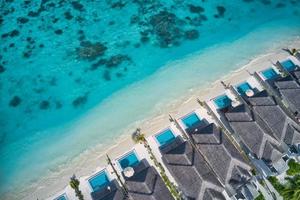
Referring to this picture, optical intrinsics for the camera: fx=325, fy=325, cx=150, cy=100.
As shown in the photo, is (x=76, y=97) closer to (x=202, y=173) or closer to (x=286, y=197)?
(x=202, y=173)

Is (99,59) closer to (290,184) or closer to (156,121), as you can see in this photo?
(156,121)

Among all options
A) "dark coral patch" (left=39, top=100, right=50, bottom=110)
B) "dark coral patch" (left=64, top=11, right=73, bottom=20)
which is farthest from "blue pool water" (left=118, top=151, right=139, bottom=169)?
"dark coral patch" (left=64, top=11, right=73, bottom=20)

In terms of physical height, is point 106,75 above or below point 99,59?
below

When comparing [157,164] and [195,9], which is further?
[195,9]

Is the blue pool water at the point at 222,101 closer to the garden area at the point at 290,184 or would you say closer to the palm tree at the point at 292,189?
the garden area at the point at 290,184

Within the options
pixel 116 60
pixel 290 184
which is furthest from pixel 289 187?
pixel 116 60

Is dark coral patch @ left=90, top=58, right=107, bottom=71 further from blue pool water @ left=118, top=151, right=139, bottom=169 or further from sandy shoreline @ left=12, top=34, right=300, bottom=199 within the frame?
blue pool water @ left=118, top=151, right=139, bottom=169
